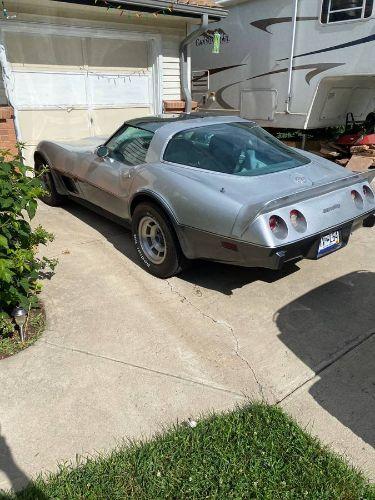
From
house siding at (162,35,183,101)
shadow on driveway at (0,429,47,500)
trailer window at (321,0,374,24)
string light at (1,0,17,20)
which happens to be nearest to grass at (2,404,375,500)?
shadow on driveway at (0,429,47,500)

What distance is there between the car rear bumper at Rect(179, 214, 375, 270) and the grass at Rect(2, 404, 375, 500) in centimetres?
117

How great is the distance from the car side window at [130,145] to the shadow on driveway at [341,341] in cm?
211

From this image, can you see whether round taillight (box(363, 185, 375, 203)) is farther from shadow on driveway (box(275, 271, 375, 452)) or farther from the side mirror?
the side mirror

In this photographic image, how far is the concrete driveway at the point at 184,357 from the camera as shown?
239cm

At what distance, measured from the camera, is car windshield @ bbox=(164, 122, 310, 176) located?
3727 mm

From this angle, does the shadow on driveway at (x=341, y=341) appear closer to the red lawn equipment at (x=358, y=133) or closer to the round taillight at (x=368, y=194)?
the round taillight at (x=368, y=194)

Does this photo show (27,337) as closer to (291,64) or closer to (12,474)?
(12,474)

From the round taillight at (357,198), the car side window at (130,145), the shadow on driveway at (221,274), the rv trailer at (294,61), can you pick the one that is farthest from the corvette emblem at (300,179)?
the rv trailer at (294,61)

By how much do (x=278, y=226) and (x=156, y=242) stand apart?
144 cm

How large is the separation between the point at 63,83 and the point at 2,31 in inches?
50.0

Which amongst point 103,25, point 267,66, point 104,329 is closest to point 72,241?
point 104,329

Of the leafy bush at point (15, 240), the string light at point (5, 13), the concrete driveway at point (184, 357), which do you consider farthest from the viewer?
the string light at point (5, 13)

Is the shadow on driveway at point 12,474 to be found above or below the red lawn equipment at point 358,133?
below

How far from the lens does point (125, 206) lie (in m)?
4.38
